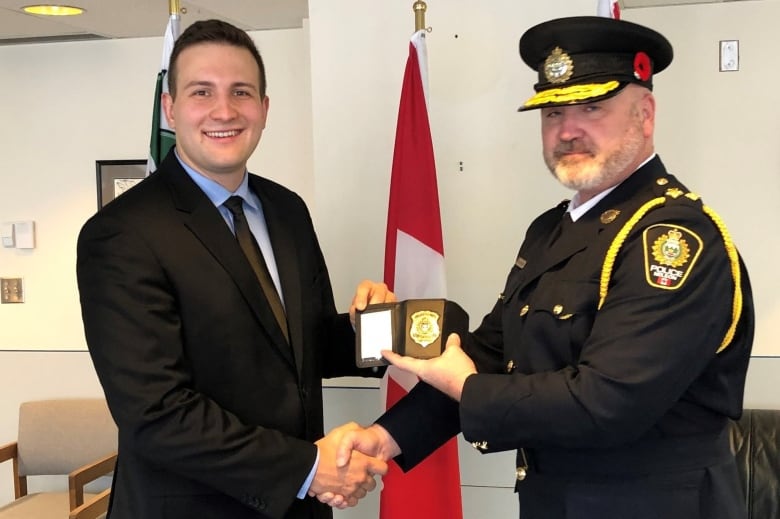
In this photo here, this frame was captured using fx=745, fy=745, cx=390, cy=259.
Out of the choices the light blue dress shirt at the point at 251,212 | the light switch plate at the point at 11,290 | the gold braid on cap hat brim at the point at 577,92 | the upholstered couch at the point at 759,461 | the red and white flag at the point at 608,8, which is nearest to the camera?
the gold braid on cap hat brim at the point at 577,92

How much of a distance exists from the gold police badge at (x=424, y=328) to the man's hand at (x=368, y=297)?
7.8 inches

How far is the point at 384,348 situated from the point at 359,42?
51.7 inches

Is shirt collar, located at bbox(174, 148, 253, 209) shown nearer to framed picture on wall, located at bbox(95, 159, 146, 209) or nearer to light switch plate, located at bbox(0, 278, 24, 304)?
framed picture on wall, located at bbox(95, 159, 146, 209)

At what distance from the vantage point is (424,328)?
1.60 m

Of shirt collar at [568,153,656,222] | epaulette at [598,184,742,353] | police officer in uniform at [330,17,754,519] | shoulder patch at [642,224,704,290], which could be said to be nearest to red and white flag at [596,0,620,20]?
police officer in uniform at [330,17,754,519]

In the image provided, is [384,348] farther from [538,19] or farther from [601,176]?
[538,19]

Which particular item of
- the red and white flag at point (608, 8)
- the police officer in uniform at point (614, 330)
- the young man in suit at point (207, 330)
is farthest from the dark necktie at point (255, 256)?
the red and white flag at point (608, 8)

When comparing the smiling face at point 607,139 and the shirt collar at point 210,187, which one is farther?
the shirt collar at point 210,187

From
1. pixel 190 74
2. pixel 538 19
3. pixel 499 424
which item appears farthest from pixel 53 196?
pixel 499 424

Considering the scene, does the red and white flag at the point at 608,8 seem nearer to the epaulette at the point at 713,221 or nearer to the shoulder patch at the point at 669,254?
the epaulette at the point at 713,221

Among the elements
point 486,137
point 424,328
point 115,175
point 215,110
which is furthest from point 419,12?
point 115,175

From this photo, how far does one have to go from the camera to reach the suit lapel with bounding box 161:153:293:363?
1507 millimetres

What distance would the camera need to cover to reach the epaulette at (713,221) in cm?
128

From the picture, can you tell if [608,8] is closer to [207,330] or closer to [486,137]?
[486,137]
